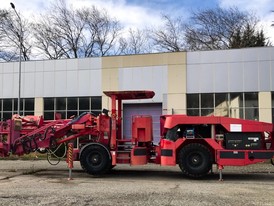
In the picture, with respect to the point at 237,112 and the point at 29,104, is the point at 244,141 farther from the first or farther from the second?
the point at 29,104

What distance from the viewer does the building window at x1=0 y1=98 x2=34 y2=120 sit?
33.1 meters

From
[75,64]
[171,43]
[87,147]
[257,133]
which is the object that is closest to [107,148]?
[87,147]

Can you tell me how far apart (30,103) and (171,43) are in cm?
2331

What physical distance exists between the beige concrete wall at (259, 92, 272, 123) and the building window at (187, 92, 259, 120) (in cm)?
28

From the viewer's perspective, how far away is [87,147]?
50.4ft

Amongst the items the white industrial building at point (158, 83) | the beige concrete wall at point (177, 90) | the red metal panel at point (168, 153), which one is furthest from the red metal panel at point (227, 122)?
the beige concrete wall at point (177, 90)

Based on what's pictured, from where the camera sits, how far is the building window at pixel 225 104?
28781 millimetres

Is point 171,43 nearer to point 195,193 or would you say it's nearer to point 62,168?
point 62,168

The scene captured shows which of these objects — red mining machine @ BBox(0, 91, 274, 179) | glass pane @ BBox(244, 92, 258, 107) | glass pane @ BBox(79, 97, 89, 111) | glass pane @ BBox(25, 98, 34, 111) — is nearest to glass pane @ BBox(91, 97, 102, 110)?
glass pane @ BBox(79, 97, 89, 111)

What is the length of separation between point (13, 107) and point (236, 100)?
1722 centimetres

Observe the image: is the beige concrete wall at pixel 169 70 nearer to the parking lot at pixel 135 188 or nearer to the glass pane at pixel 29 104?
Answer: the glass pane at pixel 29 104

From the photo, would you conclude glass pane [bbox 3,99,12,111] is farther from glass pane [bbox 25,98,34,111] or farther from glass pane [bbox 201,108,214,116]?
glass pane [bbox 201,108,214,116]

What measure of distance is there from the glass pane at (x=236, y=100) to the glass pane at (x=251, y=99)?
13.7 inches

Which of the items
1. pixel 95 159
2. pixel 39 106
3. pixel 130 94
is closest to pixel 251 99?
pixel 130 94
